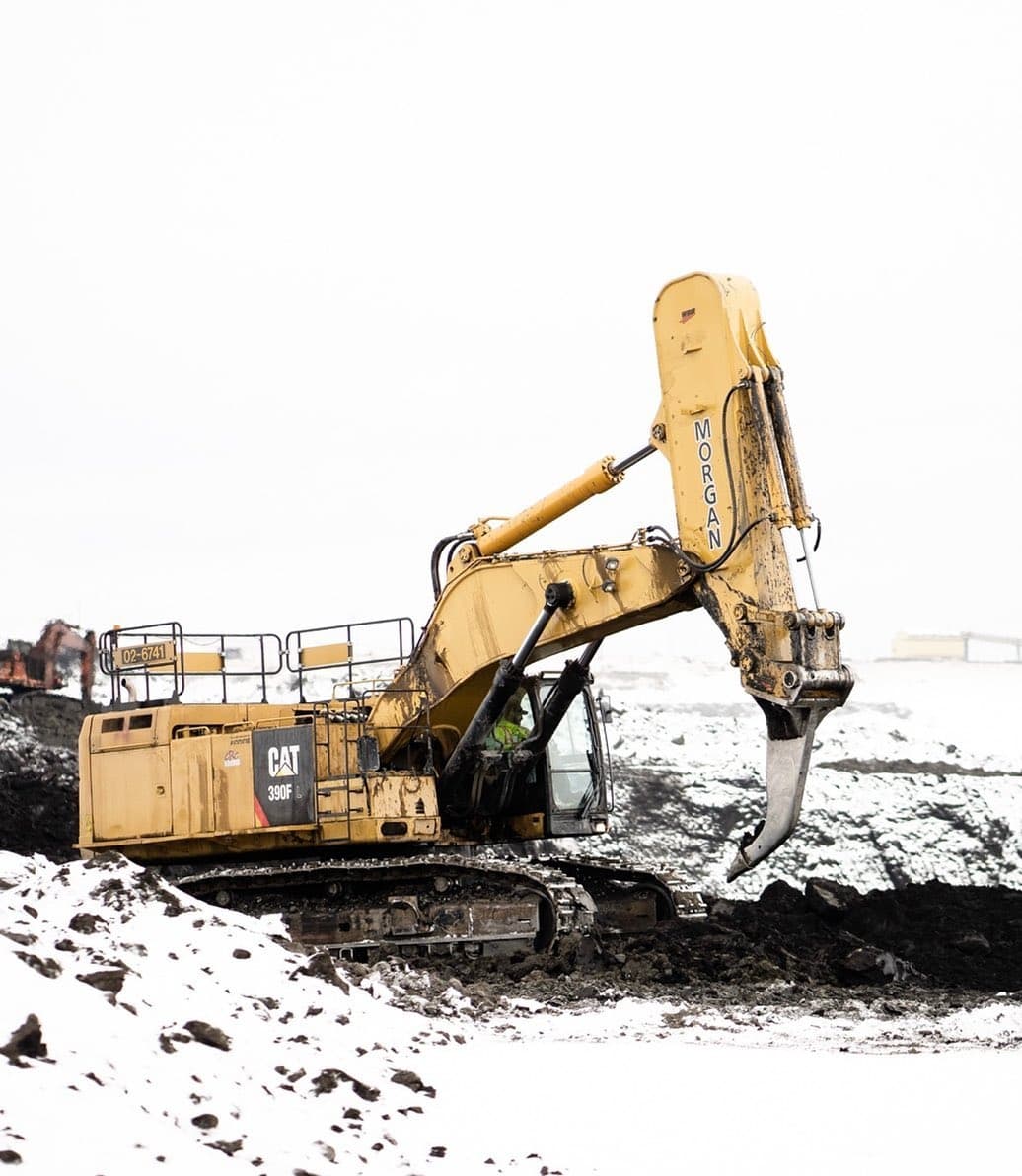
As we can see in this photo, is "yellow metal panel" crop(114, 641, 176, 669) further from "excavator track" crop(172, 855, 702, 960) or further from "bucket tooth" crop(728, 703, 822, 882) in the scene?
"bucket tooth" crop(728, 703, 822, 882)

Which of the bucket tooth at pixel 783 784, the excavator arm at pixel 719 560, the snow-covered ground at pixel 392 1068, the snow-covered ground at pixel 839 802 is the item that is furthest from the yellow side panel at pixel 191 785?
the snow-covered ground at pixel 839 802

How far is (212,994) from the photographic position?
7703 millimetres

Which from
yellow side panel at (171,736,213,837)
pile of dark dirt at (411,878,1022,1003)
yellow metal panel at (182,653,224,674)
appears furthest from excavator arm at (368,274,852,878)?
yellow metal panel at (182,653,224,674)

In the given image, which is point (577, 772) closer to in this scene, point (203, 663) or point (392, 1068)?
point (203, 663)

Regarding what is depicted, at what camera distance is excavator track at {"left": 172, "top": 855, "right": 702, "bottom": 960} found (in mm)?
13016

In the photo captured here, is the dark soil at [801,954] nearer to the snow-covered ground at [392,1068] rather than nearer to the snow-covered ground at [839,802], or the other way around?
the snow-covered ground at [392,1068]

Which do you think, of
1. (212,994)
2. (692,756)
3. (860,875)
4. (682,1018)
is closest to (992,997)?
(682,1018)

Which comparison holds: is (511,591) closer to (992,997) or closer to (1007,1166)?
(992,997)

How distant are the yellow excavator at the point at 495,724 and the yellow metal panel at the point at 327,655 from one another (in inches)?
1.2

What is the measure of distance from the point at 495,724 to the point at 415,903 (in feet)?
5.09

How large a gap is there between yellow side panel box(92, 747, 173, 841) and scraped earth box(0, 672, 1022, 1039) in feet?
9.29

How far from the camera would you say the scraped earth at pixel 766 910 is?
37.1 ft

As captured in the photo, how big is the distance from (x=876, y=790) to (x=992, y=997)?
13092mm

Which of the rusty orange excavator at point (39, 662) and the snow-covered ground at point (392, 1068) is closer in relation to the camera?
the snow-covered ground at point (392, 1068)
